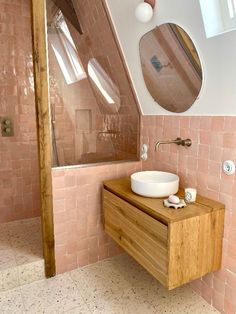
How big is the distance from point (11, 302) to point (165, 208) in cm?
123

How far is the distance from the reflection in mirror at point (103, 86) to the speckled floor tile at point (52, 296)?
138 cm

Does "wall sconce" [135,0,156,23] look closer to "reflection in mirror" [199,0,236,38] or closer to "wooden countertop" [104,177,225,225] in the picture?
"reflection in mirror" [199,0,236,38]

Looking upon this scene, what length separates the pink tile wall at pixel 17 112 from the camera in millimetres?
2457

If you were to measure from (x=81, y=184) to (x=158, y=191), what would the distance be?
652 mm

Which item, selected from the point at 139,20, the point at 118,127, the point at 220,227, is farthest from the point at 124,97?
the point at 220,227

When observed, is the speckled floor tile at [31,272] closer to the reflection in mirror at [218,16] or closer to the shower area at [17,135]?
the shower area at [17,135]

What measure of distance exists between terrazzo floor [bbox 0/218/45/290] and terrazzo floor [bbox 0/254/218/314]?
63mm

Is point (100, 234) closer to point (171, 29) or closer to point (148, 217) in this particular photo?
point (148, 217)

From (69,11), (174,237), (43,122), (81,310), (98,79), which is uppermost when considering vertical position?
(69,11)

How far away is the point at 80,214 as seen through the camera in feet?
6.50

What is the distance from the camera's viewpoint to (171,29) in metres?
1.52

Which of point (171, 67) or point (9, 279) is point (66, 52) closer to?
point (171, 67)

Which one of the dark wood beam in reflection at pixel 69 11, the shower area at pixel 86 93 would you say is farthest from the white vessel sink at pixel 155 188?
the dark wood beam in reflection at pixel 69 11

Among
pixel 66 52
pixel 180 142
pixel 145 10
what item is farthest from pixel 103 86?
pixel 180 142
